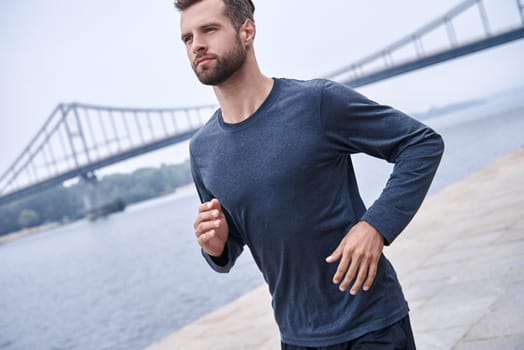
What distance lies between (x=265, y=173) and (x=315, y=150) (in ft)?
0.35

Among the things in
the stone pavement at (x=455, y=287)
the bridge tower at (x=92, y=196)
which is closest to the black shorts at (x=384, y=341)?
the stone pavement at (x=455, y=287)

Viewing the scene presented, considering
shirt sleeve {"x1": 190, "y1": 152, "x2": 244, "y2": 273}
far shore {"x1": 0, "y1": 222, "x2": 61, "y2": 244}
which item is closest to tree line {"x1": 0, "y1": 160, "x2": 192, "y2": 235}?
far shore {"x1": 0, "y1": 222, "x2": 61, "y2": 244}

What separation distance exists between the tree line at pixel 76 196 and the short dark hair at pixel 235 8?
68.2 m

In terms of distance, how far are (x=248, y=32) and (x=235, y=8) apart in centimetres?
A: 6

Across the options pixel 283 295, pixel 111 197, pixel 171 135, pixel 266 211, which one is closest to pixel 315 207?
pixel 266 211

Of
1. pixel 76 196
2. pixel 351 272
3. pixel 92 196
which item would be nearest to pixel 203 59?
pixel 351 272

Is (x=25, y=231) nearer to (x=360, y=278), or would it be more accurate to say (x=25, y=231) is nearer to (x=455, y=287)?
(x=455, y=287)

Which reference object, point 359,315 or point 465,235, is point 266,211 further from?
point 465,235

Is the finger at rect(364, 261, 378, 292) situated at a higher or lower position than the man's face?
lower

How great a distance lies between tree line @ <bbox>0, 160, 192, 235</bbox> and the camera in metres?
74.1

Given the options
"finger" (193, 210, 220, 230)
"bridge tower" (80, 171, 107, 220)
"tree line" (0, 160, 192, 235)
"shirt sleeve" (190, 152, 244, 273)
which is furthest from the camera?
"tree line" (0, 160, 192, 235)

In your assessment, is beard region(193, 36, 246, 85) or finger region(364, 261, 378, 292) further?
beard region(193, 36, 246, 85)

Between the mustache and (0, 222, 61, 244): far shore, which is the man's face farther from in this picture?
(0, 222, 61, 244): far shore

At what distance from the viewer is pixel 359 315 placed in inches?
57.2
